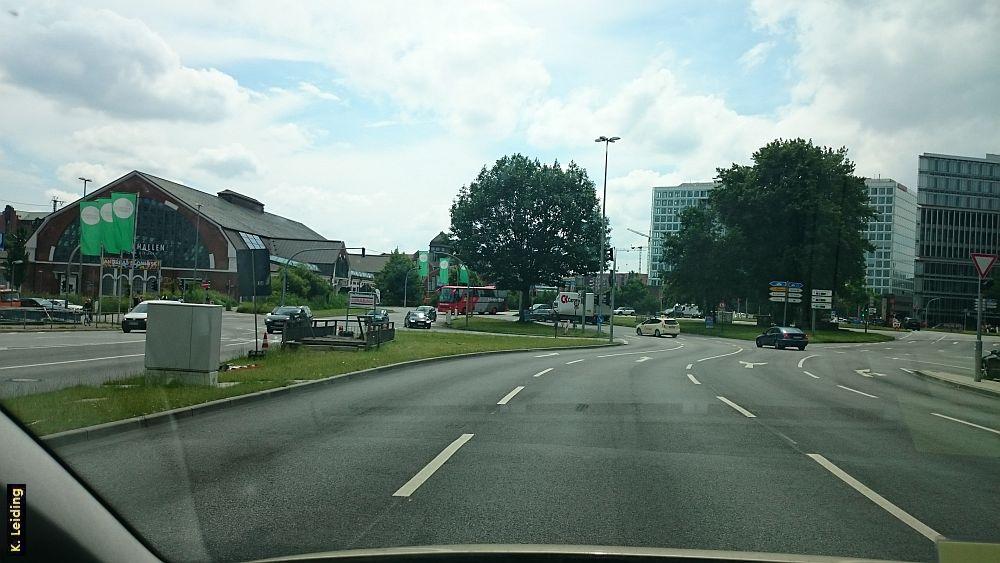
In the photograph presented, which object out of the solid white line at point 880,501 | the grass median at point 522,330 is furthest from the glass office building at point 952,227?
the solid white line at point 880,501

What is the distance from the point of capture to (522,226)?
195 ft

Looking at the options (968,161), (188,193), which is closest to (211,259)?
(188,193)

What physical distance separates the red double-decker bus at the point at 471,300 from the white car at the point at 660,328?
652 inches

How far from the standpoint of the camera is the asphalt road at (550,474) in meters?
5.12

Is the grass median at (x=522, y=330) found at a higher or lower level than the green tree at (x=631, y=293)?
lower

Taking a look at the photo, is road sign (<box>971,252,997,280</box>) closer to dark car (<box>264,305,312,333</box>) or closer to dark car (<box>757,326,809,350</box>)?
dark car (<box>757,326,809,350</box>)

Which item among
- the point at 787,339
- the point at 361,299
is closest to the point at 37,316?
the point at 361,299

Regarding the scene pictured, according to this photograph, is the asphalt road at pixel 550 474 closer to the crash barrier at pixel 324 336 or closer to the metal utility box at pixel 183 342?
the metal utility box at pixel 183 342

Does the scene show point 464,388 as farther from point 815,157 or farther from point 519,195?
point 815,157

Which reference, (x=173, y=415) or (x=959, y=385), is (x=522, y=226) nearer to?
(x=959, y=385)

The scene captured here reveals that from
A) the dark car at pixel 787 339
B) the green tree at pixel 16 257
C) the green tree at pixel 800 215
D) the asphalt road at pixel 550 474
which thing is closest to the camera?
the asphalt road at pixel 550 474

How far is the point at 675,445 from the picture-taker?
9.02m

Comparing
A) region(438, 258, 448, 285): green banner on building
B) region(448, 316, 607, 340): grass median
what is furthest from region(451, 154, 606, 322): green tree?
region(438, 258, 448, 285): green banner on building

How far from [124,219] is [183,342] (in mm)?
24704
